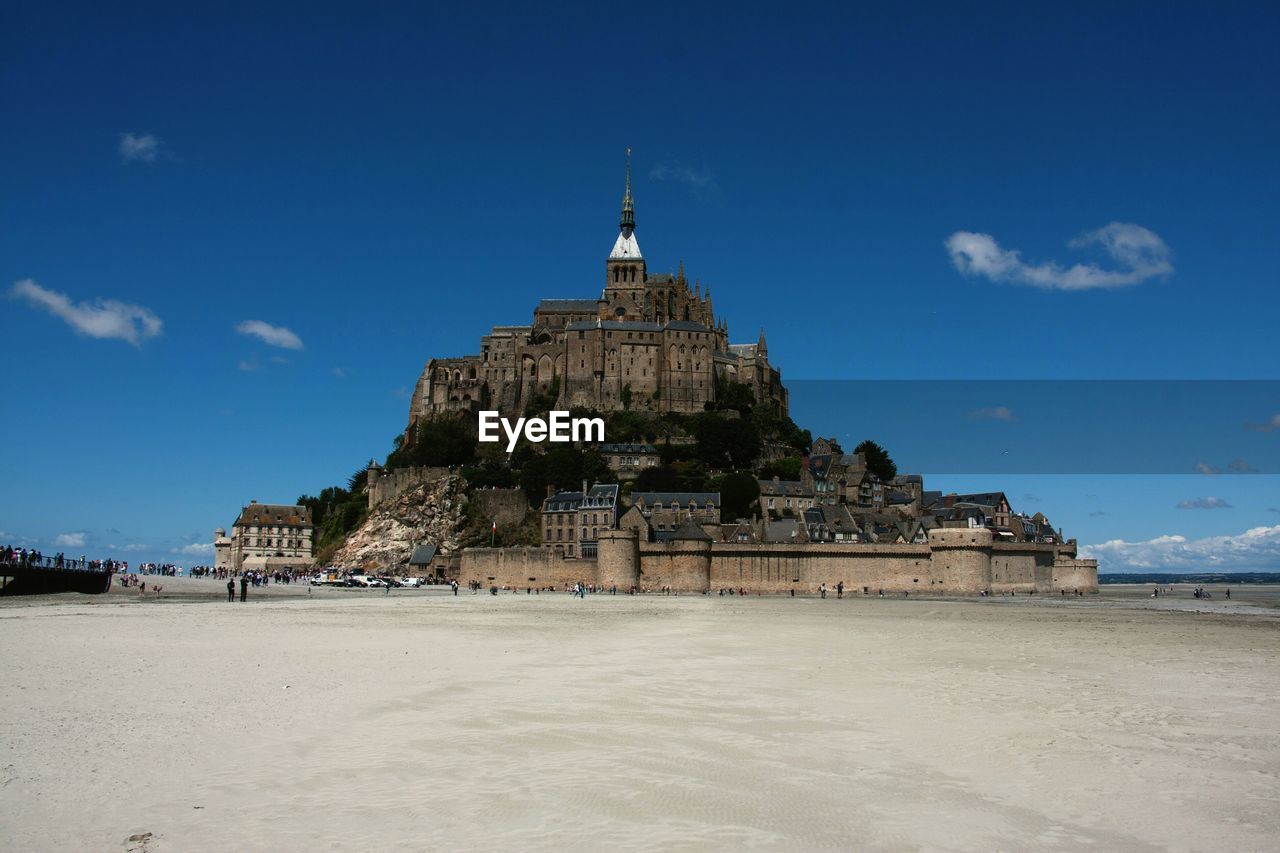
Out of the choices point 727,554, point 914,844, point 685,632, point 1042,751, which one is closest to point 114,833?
point 914,844

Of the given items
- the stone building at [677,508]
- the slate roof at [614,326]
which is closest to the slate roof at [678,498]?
the stone building at [677,508]

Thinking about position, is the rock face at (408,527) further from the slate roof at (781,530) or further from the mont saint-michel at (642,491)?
the slate roof at (781,530)

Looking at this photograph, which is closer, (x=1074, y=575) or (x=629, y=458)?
(x=1074, y=575)

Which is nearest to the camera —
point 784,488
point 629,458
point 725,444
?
point 784,488

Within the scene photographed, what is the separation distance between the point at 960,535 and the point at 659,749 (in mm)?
48544

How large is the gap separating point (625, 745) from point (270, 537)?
72.5 meters

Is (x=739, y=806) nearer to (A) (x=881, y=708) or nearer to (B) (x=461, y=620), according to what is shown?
(A) (x=881, y=708)

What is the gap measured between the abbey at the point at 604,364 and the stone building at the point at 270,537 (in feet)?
47.4

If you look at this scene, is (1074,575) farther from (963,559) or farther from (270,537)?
(270,537)

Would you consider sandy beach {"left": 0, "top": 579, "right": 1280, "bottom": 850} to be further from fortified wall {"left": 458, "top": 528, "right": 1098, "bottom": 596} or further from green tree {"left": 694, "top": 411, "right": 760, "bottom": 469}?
green tree {"left": 694, "top": 411, "right": 760, "bottom": 469}

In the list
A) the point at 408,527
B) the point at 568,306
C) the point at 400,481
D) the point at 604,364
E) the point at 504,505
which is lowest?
the point at 408,527

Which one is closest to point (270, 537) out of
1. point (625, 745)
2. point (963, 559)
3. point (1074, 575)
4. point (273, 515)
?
point (273, 515)

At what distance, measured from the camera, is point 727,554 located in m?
57.3

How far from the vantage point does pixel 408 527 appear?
66.8 meters
